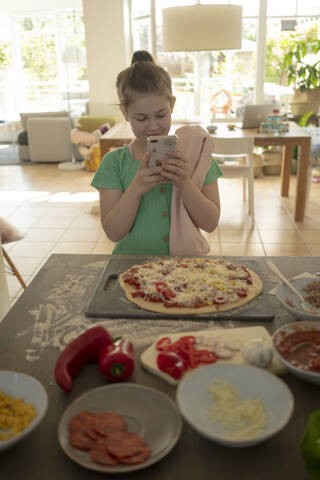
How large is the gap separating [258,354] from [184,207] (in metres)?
0.70

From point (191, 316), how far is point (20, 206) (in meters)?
3.89

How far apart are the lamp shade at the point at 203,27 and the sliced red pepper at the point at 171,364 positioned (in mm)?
3333

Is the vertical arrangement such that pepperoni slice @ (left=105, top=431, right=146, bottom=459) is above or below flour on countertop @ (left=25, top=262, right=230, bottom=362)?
above

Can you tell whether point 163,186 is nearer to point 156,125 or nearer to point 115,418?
point 156,125

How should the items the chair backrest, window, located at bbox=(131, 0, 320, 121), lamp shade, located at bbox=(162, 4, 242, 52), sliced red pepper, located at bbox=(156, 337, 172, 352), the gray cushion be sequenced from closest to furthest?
sliced red pepper, located at bbox=(156, 337, 172, 352) → lamp shade, located at bbox=(162, 4, 242, 52) → the chair backrest → window, located at bbox=(131, 0, 320, 121) → the gray cushion

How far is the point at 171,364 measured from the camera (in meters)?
0.90

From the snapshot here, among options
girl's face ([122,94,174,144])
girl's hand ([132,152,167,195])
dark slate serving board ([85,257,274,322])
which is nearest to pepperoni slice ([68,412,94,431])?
dark slate serving board ([85,257,274,322])

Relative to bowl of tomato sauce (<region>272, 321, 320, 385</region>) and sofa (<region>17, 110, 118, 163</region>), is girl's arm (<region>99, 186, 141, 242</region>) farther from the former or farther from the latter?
sofa (<region>17, 110, 118, 163</region>)

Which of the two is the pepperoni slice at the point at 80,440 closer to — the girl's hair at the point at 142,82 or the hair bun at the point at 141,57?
the girl's hair at the point at 142,82

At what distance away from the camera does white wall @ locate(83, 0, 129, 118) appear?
20.8 feet

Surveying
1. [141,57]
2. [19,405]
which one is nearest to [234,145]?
[141,57]

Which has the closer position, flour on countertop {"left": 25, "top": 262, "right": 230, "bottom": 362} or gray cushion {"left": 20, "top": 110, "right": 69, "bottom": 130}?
flour on countertop {"left": 25, "top": 262, "right": 230, "bottom": 362}

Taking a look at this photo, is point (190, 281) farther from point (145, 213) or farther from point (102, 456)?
point (102, 456)

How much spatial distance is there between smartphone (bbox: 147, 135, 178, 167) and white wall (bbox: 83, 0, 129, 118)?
5.21 meters
